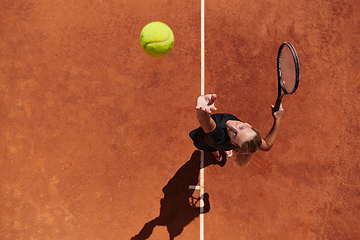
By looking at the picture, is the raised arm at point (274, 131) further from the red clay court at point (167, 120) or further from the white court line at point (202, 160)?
the white court line at point (202, 160)

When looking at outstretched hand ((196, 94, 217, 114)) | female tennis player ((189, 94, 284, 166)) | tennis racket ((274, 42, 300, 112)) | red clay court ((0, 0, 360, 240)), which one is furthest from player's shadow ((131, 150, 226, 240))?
outstretched hand ((196, 94, 217, 114))

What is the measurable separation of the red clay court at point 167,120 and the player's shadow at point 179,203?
22 millimetres

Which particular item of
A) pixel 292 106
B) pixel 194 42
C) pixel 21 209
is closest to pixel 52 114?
pixel 21 209

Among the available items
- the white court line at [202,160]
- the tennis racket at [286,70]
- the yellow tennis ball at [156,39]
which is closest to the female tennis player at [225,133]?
the tennis racket at [286,70]

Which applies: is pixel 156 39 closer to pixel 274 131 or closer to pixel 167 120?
pixel 167 120

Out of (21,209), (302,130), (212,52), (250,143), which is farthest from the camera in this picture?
(212,52)

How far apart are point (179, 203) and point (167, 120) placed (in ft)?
5.86

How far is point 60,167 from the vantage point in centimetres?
461

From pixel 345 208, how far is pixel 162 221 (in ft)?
12.5

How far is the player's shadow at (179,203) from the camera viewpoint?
4418 mm

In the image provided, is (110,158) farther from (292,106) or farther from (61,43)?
(292,106)

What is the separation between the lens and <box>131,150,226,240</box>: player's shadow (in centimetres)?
442

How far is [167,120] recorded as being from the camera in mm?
4832

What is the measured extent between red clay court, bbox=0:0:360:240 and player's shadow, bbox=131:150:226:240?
0.07 ft
